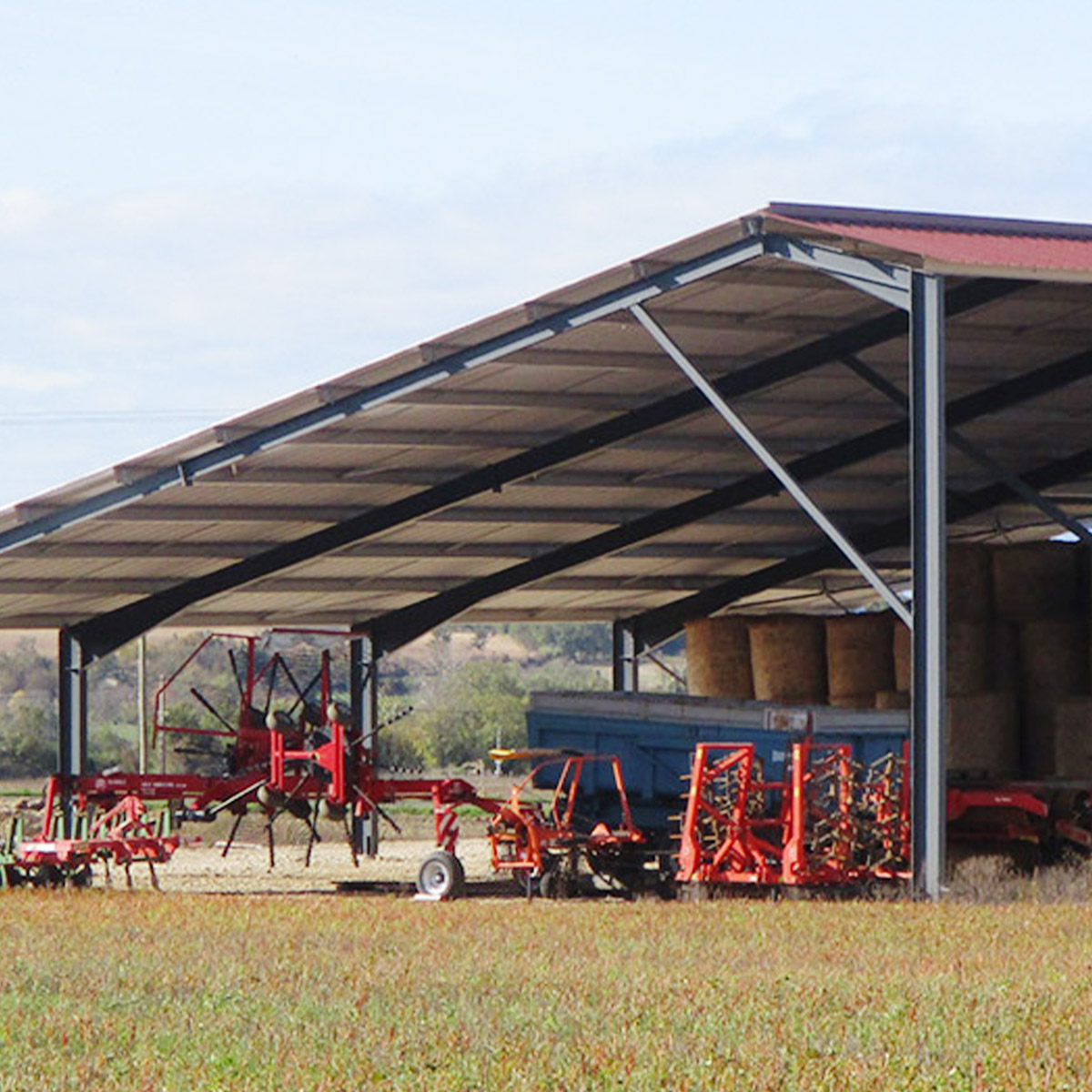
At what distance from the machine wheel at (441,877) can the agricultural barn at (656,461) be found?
4.39m

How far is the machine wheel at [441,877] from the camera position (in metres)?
23.2

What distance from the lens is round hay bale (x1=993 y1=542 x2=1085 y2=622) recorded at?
1045 inches

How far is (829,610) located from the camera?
4066 cm

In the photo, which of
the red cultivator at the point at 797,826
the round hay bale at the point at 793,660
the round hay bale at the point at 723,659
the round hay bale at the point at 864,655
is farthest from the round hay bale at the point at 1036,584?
the red cultivator at the point at 797,826

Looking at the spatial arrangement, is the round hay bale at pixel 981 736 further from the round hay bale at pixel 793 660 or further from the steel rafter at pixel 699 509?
the steel rafter at pixel 699 509

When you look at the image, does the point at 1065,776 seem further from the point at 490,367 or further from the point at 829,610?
the point at 829,610

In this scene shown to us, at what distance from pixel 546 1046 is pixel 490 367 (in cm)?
1257

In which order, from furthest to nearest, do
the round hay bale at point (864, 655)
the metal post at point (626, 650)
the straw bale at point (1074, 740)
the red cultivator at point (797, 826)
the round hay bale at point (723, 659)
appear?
1. the metal post at point (626, 650)
2. the round hay bale at point (723, 659)
3. the round hay bale at point (864, 655)
4. the straw bale at point (1074, 740)
5. the red cultivator at point (797, 826)

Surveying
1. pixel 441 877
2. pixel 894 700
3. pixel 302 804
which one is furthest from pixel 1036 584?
pixel 302 804

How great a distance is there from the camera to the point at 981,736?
25.7 metres

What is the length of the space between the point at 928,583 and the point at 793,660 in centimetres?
815

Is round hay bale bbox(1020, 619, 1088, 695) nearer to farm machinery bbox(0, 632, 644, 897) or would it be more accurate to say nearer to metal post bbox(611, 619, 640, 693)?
farm machinery bbox(0, 632, 644, 897)

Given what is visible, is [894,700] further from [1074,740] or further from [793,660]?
[1074,740]

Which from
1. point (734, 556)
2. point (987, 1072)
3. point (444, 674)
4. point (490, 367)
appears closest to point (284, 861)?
point (734, 556)
